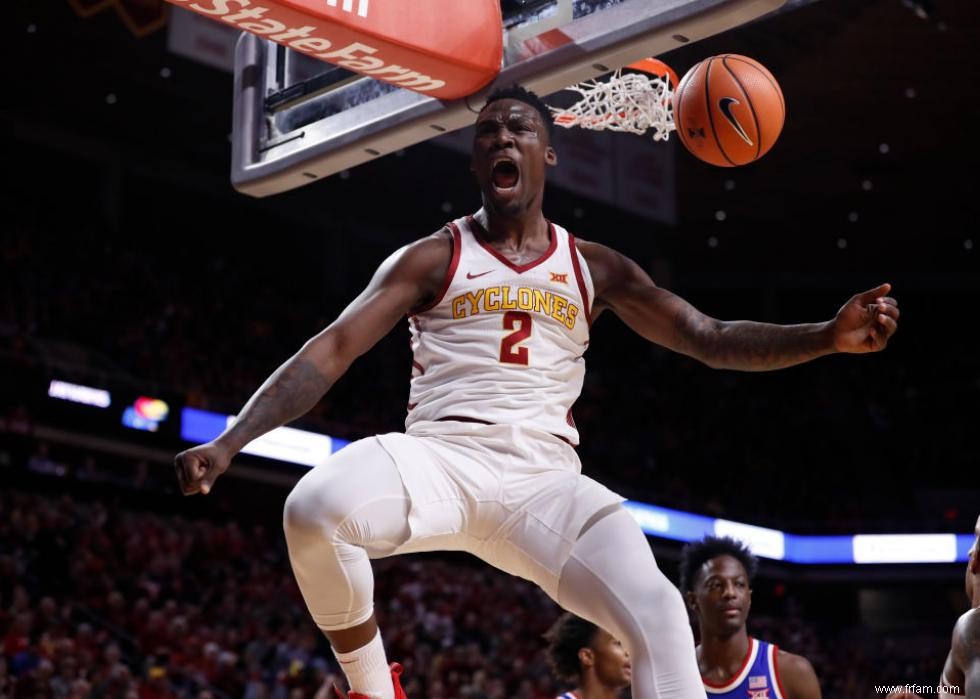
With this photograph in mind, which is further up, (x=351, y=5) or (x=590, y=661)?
(x=351, y=5)

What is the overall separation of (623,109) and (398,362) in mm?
15031

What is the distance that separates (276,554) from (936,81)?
10077 mm

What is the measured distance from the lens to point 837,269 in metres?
23.9

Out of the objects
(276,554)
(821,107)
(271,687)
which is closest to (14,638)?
(271,687)

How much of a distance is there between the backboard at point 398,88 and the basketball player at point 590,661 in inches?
81.3

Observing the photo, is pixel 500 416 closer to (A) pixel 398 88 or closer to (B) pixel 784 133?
(A) pixel 398 88

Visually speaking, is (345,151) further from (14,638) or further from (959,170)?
(959,170)

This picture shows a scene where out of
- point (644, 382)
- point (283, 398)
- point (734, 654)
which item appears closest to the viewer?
point (283, 398)

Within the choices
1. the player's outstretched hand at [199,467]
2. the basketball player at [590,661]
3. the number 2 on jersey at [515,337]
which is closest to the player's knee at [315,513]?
the player's outstretched hand at [199,467]

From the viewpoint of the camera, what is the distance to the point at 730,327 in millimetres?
3488

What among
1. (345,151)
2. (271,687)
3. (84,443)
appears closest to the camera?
(345,151)

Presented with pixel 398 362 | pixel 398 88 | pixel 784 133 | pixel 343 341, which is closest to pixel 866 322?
pixel 343 341

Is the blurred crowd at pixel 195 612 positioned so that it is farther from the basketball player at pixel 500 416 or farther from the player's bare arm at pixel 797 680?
the basketball player at pixel 500 416

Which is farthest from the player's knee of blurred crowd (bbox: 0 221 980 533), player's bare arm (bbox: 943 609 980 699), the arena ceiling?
blurred crowd (bbox: 0 221 980 533)
